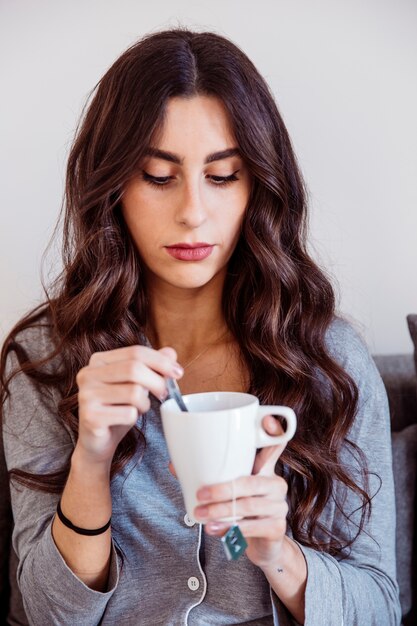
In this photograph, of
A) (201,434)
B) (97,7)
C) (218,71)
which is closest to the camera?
(201,434)

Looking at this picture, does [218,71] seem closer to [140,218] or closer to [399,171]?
[140,218]

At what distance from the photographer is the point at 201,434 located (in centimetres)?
86

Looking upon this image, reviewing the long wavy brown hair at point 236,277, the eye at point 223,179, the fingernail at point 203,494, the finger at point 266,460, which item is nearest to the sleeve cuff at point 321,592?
the long wavy brown hair at point 236,277

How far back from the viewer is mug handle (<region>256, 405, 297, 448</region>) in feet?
2.99

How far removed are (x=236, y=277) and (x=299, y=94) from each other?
19.6 inches

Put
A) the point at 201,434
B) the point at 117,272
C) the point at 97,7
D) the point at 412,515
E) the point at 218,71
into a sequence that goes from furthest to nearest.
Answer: the point at 97,7, the point at 412,515, the point at 117,272, the point at 218,71, the point at 201,434

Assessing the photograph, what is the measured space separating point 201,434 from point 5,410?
660mm

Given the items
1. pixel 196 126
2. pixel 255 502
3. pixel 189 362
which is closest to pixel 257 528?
pixel 255 502

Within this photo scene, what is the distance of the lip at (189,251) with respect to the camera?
1.27 metres

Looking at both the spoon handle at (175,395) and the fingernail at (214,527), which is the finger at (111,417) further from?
the fingernail at (214,527)

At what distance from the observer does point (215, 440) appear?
868mm

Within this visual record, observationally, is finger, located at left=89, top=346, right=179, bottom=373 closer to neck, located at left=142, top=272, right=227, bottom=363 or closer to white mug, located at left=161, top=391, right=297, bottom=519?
white mug, located at left=161, top=391, right=297, bottom=519

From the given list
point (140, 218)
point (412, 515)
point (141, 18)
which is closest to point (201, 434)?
point (140, 218)

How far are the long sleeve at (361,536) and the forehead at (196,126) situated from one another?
43cm
